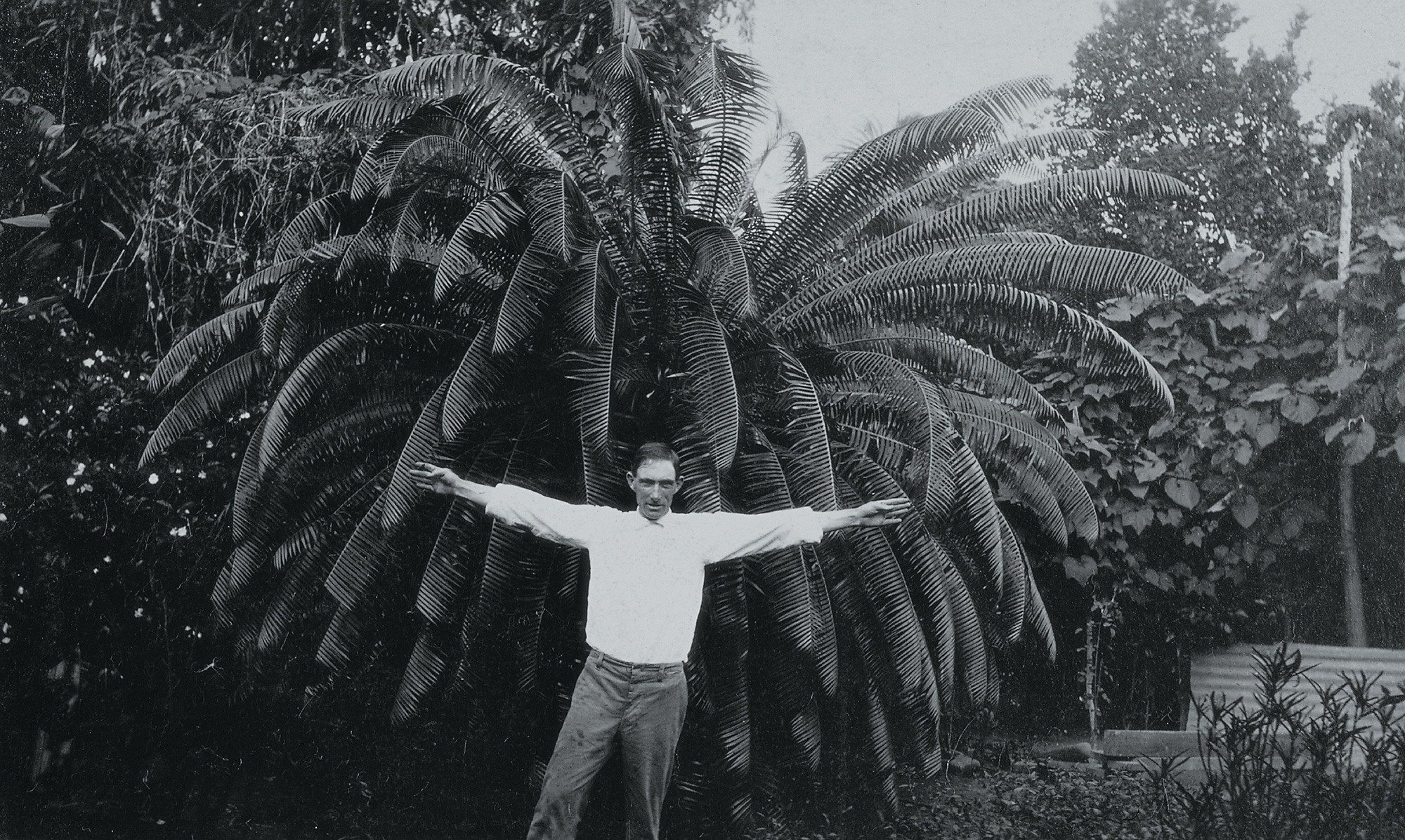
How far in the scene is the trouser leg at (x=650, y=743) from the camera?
452cm

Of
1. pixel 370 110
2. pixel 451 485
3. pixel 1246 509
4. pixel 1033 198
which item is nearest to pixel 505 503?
pixel 451 485

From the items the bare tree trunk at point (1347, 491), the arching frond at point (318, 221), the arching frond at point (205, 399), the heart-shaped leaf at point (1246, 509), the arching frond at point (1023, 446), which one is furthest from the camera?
the heart-shaped leaf at point (1246, 509)

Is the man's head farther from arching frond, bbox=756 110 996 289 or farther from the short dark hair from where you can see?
arching frond, bbox=756 110 996 289

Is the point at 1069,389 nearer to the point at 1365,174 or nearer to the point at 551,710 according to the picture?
the point at 1365,174

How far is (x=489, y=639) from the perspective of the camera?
6.88 metres

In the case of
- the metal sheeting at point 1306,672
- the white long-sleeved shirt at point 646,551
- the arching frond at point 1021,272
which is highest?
the arching frond at point 1021,272

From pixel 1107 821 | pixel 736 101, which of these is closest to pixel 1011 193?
pixel 736 101

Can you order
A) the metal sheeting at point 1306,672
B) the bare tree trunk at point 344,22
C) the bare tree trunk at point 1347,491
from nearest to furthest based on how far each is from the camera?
the metal sheeting at point 1306,672 < the bare tree trunk at point 1347,491 < the bare tree trunk at point 344,22

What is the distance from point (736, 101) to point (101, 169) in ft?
17.1

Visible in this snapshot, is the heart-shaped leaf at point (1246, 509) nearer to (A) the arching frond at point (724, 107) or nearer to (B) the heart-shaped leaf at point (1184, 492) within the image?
(B) the heart-shaped leaf at point (1184, 492)

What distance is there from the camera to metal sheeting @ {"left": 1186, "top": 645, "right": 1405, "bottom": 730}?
7684 millimetres

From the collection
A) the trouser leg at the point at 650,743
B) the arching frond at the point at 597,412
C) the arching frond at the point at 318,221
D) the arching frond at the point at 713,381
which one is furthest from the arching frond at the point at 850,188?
the trouser leg at the point at 650,743

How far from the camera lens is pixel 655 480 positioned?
15.5 feet

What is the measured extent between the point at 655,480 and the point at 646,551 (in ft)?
0.94
